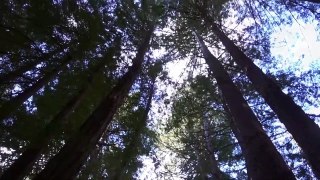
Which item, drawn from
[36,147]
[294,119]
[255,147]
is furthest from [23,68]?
[294,119]

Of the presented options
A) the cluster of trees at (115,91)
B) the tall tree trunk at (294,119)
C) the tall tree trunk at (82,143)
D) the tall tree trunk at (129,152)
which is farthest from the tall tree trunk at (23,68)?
the tall tree trunk at (294,119)

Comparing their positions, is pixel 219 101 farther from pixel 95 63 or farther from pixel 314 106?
pixel 95 63

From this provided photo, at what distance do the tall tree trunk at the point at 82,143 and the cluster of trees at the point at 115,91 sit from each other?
0.06ft

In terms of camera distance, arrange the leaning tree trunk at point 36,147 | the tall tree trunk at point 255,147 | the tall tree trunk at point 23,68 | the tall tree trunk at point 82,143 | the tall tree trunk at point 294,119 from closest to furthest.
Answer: the tall tree trunk at point 82,143 → the tall tree trunk at point 255,147 → the tall tree trunk at point 294,119 → the leaning tree trunk at point 36,147 → the tall tree trunk at point 23,68

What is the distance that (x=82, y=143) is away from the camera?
17.6 feet

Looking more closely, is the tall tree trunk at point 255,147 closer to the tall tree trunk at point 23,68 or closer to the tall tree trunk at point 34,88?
the tall tree trunk at point 34,88

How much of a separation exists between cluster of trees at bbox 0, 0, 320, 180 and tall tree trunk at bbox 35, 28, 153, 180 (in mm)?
18

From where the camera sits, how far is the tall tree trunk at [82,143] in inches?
185

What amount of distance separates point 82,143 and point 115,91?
2254mm

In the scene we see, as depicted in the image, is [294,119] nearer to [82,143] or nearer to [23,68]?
[82,143]

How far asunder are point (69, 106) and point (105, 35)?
204 centimetres

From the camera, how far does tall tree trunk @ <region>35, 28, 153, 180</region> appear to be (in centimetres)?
471

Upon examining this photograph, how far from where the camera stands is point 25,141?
8.80 metres

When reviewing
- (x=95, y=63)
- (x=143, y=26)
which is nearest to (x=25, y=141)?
(x=95, y=63)
